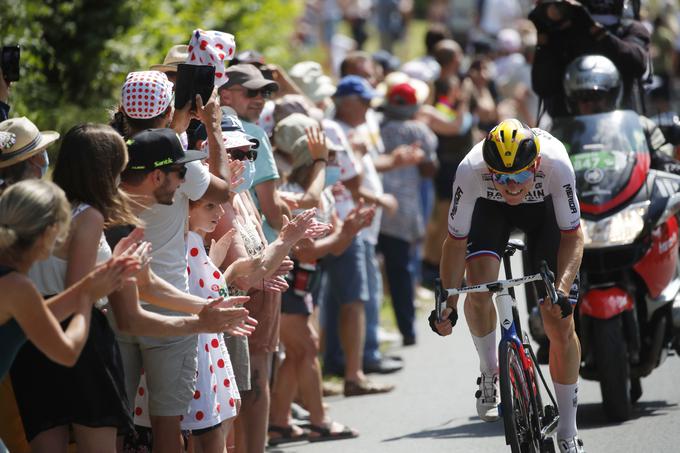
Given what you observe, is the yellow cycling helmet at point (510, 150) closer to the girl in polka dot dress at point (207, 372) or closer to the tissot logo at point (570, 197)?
the tissot logo at point (570, 197)

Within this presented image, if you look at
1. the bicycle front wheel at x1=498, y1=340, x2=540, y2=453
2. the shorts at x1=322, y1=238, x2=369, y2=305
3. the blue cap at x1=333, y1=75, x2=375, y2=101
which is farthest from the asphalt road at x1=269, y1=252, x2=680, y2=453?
the blue cap at x1=333, y1=75, x2=375, y2=101

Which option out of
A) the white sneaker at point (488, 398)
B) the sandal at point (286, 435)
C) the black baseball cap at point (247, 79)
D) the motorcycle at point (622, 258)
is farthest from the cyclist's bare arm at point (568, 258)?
the sandal at point (286, 435)

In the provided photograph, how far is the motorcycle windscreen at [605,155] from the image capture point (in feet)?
28.9

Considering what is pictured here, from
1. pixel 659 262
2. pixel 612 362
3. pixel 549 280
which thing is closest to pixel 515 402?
pixel 549 280

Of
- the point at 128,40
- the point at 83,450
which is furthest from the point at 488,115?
the point at 83,450

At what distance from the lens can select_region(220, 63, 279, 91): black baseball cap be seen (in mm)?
7996

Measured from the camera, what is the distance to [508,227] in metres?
7.73

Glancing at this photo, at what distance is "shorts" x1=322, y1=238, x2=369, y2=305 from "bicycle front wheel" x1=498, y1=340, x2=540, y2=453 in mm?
3598

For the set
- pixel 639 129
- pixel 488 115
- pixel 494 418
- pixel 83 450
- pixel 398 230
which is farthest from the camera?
pixel 488 115

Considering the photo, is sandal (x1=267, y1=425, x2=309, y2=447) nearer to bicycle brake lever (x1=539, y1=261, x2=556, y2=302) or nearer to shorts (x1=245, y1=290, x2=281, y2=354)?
shorts (x1=245, y1=290, x2=281, y2=354)

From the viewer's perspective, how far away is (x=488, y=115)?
16.1 metres

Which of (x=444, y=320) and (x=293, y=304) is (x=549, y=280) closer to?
(x=444, y=320)

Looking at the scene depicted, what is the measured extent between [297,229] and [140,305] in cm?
108

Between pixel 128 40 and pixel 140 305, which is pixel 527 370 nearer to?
pixel 140 305
